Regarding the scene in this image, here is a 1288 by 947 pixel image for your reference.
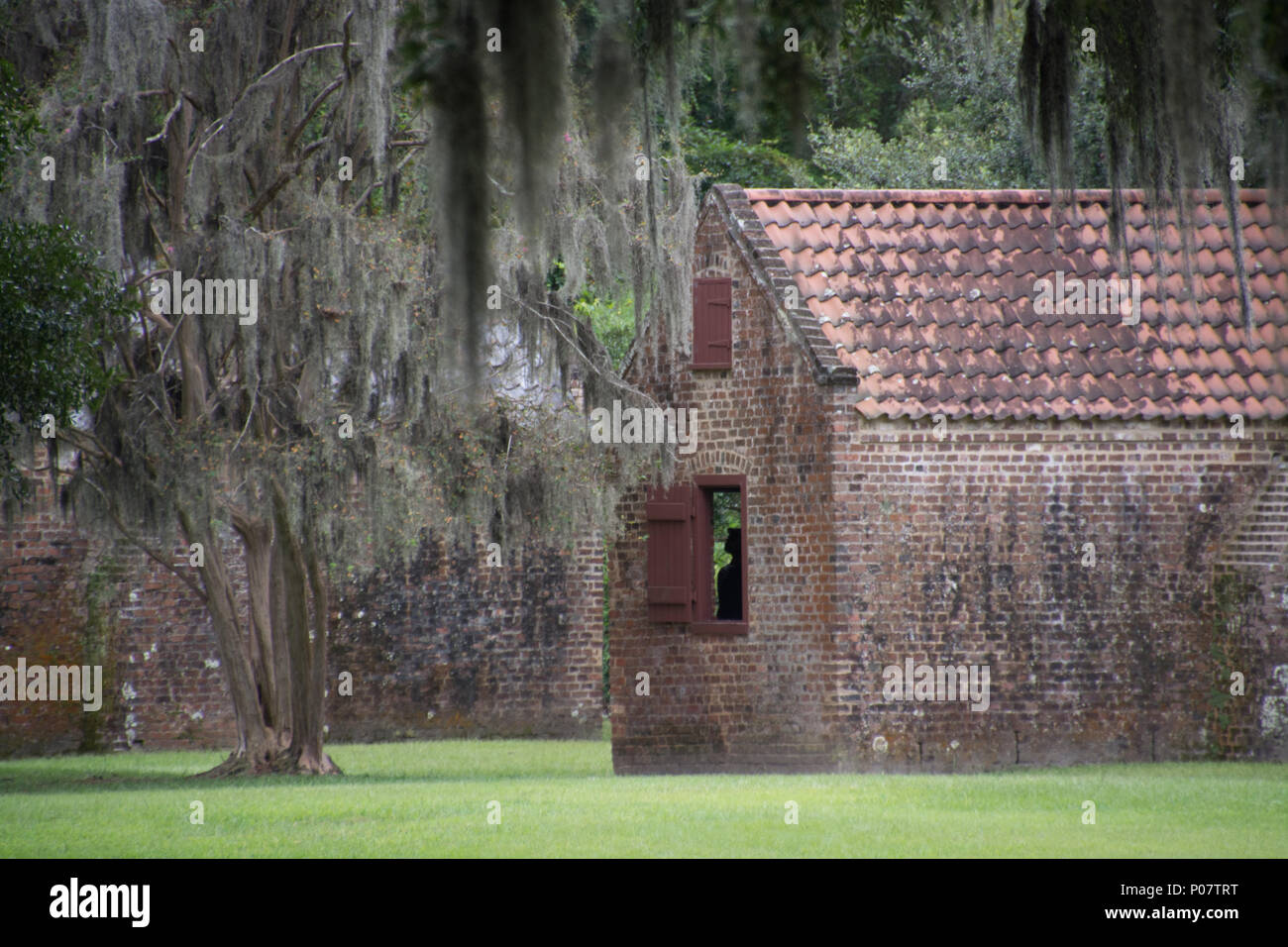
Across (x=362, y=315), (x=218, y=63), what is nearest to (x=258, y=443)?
(x=362, y=315)

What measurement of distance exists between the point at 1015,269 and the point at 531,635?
7.70 metres

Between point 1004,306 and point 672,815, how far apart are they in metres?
7.20

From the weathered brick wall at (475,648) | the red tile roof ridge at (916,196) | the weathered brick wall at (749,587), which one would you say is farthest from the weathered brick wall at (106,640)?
the red tile roof ridge at (916,196)

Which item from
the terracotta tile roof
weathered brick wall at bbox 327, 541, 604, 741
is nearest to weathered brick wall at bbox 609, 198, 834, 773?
the terracotta tile roof

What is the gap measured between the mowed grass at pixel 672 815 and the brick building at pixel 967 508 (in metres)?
0.94

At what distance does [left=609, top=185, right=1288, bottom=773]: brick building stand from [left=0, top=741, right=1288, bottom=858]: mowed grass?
94 cm

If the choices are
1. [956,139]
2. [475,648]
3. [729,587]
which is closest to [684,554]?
[729,587]

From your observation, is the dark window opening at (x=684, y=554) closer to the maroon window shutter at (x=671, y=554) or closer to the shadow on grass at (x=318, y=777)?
the maroon window shutter at (x=671, y=554)

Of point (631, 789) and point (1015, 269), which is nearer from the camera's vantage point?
point (631, 789)

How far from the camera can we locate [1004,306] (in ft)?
51.8

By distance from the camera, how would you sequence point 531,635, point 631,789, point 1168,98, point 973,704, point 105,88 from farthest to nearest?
point 531,635 < point 973,704 < point 105,88 < point 631,789 < point 1168,98

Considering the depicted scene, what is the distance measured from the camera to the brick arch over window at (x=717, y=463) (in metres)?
15.8

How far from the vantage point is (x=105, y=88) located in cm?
1376
